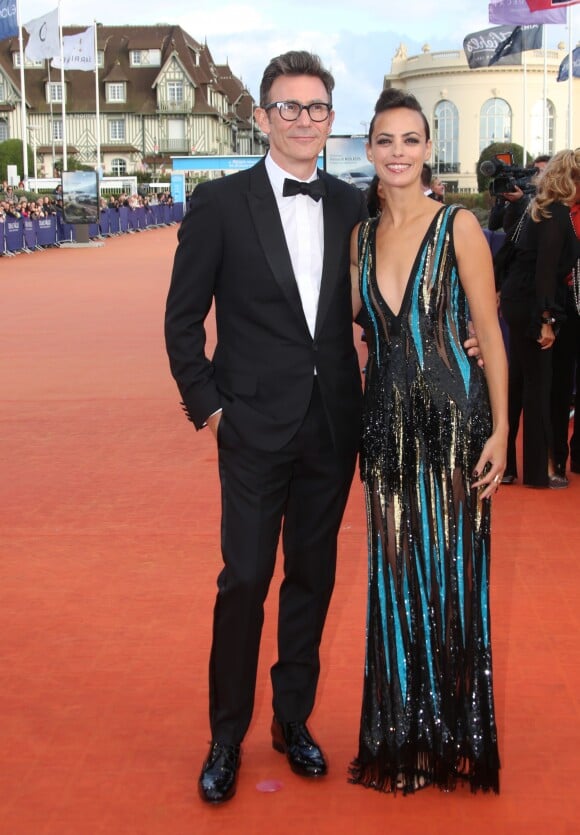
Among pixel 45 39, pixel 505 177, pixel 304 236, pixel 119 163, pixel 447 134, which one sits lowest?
pixel 304 236

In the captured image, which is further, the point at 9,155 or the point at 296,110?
the point at 9,155

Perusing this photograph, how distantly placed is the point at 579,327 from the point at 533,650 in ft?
10.7

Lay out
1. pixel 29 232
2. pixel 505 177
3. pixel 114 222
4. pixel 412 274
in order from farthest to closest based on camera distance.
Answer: pixel 114 222
pixel 29 232
pixel 505 177
pixel 412 274

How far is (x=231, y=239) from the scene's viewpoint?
11.5 feet

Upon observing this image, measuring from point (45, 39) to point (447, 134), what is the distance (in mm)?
50419

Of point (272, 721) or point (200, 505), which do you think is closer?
point (272, 721)

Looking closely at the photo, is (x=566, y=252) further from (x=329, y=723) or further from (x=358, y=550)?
(x=329, y=723)

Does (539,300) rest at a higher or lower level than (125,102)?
lower

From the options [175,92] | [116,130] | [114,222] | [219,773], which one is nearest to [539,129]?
[175,92]

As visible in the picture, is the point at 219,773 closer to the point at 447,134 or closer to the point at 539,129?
the point at 539,129

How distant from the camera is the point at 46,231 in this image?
34.6 metres

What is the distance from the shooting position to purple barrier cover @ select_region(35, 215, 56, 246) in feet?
111

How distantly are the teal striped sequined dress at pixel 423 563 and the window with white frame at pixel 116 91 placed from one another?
292ft

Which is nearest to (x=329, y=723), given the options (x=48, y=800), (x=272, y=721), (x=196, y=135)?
(x=272, y=721)
